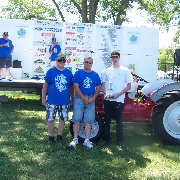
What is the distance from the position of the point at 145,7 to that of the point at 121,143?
19439mm

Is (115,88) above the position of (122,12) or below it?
below

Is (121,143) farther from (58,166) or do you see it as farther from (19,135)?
(19,135)

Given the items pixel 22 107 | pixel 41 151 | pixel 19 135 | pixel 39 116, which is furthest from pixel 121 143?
pixel 22 107

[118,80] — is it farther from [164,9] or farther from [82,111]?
[164,9]

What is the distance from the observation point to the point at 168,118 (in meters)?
6.43

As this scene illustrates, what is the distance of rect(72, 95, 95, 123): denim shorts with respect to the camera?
6.20m

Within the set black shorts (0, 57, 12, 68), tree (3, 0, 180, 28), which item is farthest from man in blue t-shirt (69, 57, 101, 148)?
tree (3, 0, 180, 28)

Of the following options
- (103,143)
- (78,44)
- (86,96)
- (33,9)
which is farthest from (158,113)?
(33,9)

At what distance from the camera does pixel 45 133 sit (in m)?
7.31

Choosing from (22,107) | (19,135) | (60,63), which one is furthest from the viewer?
(22,107)

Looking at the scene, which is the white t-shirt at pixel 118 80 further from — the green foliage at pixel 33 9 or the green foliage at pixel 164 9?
the green foliage at pixel 33 9

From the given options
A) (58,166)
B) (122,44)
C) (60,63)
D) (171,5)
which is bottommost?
(58,166)

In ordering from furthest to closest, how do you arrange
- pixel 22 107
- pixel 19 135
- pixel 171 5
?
pixel 171 5 < pixel 22 107 < pixel 19 135

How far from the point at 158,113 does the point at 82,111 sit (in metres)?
1.31
